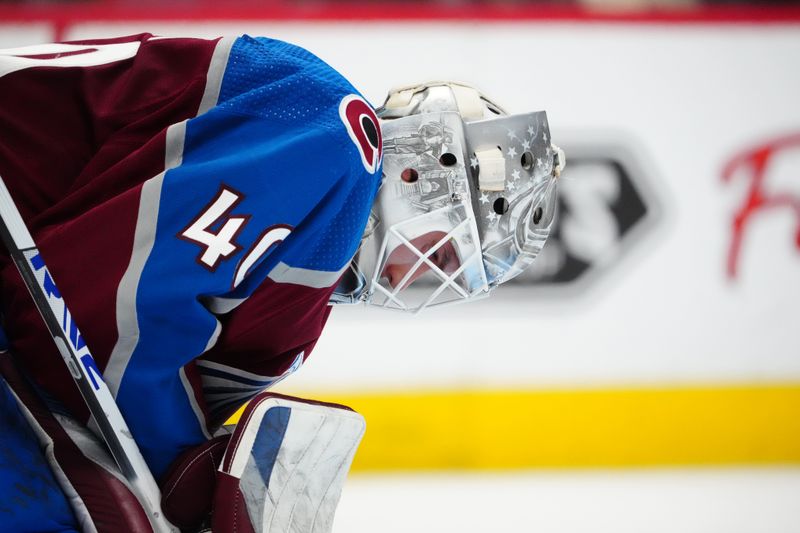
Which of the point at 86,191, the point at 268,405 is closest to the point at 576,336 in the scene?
the point at 268,405

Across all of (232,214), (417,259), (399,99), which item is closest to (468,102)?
(399,99)

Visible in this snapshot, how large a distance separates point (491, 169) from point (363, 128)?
0.94 feet

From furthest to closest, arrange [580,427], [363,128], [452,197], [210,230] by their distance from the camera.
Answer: [580,427], [452,197], [363,128], [210,230]

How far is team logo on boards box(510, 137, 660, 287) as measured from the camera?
2.67 meters

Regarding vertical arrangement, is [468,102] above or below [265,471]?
above

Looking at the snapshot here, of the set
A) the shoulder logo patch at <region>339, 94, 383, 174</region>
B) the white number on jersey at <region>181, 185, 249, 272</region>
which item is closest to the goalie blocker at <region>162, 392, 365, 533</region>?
the white number on jersey at <region>181, 185, 249, 272</region>

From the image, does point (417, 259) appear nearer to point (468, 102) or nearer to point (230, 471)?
point (468, 102)

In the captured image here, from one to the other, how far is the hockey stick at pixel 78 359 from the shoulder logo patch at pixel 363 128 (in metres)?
0.41

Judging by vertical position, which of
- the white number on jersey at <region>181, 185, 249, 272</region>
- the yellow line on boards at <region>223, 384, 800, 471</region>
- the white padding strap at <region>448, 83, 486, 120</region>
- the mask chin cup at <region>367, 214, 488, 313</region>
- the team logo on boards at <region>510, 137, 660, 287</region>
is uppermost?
the white padding strap at <region>448, 83, 486, 120</region>

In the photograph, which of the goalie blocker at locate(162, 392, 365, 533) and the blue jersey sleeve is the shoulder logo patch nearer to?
the blue jersey sleeve

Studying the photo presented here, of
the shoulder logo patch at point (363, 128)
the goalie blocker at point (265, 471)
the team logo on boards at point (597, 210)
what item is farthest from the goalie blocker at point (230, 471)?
the team logo on boards at point (597, 210)

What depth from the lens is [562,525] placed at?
6.55 ft

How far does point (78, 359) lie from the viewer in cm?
109

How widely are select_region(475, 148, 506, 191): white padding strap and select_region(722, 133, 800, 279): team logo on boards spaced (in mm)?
1518
